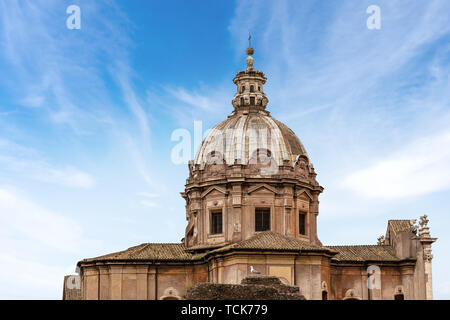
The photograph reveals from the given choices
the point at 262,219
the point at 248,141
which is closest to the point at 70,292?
the point at 262,219

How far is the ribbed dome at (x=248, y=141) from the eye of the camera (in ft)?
191

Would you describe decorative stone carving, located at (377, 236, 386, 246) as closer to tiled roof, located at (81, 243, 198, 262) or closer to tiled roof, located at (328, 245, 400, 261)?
tiled roof, located at (328, 245, 400, 261)

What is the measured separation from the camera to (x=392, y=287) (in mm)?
57906

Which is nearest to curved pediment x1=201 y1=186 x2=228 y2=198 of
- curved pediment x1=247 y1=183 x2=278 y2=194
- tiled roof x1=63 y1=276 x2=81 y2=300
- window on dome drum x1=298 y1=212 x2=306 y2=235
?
curved pediment x1=247 y1=183 x2=278 y2=194

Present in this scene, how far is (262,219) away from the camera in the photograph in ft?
186

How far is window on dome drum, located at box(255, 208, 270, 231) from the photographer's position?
186 ft

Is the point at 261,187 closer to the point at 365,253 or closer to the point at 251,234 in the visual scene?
the point at 251,234

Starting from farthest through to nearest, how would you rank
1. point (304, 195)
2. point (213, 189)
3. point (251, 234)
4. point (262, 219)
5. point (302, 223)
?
point (302, 223)
point (304, 195)
point (213, 189)
point (262, 219)
point (251, 234)

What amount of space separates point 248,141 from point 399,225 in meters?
12.5

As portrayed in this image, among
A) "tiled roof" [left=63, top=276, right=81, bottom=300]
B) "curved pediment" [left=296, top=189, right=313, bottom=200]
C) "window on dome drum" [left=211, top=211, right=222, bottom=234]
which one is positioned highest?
"curved pediment" [left=296, top=189, right=313, bottom=200]

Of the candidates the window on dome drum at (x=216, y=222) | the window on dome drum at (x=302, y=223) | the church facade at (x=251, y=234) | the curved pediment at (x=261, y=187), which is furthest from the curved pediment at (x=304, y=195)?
A: the window on dome drum at (x=216, y=222)

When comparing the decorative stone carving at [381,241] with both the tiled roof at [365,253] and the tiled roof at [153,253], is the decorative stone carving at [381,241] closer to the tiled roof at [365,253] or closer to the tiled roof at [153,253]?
the tiled roof at [365,253]
